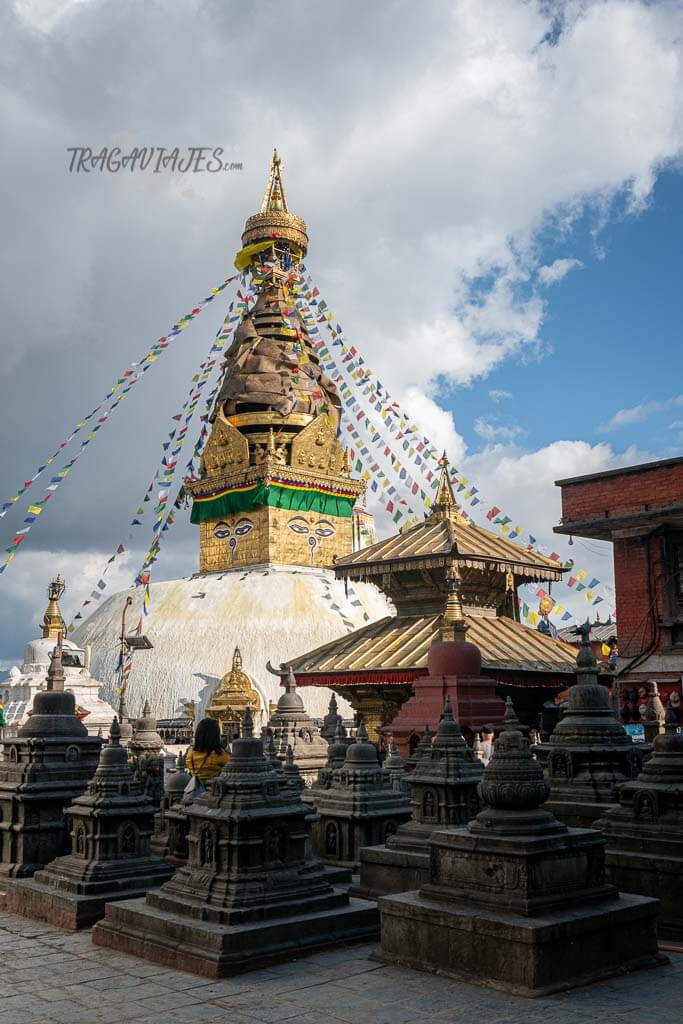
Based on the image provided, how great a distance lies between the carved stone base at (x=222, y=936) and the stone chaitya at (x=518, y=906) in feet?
2.03

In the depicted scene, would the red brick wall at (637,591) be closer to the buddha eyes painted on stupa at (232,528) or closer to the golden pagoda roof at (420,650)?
the golden pagoda roof at (420,650)

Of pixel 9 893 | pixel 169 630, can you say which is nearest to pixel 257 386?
pixel 169 630

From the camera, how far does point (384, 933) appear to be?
19.9 feet

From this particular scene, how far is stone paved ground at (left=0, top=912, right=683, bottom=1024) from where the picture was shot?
4.96 meters

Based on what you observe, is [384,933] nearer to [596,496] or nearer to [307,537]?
[596,496]

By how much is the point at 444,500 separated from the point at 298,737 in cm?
894

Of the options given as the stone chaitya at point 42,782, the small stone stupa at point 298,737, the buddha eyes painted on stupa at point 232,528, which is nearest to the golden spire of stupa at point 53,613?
the buddha eyes painted on stupa at point 232,528

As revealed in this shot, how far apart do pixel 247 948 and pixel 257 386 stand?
30.7 meters

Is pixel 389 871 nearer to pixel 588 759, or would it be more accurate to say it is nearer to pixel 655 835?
pixel 655 835

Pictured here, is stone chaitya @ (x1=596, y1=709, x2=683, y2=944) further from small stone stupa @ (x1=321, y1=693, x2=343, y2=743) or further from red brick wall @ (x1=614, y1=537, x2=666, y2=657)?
small stone stupa @ (x1=321, y1=693, x2=343, y2=743)

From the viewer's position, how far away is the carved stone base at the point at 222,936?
5949 mm

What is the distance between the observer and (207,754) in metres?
8.23

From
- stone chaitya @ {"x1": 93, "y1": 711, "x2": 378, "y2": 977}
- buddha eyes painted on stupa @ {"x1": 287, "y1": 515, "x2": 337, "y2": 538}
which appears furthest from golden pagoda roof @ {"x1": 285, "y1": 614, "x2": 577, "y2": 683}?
buddha eyes painted on stupa @ {"x1": 287, "y1": 515, "x2": 337, "y2": 538}

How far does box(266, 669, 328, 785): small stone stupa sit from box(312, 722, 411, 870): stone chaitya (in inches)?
205
